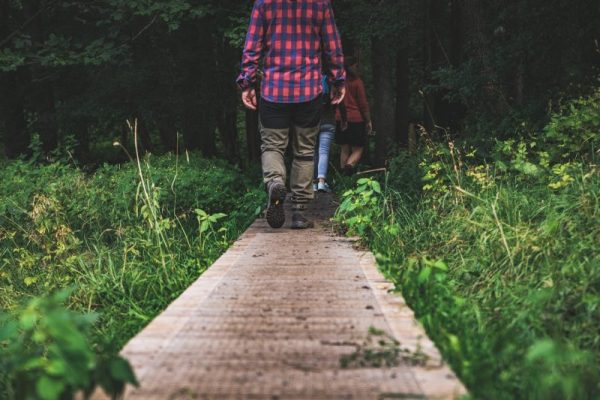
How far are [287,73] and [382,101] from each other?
899 centimetres

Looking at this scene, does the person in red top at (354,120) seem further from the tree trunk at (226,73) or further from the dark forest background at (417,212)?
the tree trunk at (226,73)

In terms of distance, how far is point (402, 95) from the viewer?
16.6 meters

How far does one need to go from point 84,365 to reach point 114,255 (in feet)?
11.9

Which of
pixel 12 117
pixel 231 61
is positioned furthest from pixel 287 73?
pixel 12 117

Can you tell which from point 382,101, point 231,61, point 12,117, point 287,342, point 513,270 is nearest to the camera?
point 287,342

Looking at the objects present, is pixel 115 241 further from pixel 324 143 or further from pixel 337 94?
pixel 324 143

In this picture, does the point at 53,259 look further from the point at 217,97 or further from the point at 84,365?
the point at 217,97

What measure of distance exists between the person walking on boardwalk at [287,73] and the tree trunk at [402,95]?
10310 millimetres

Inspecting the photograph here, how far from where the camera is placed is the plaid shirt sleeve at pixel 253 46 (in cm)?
568

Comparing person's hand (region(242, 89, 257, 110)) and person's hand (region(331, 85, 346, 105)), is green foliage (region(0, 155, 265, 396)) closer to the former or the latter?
person's hand (region(242, 89, 257, 110))

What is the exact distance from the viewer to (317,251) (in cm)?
486

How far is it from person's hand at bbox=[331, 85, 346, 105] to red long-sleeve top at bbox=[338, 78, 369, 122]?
4.00m

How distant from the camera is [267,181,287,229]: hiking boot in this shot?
5.65 meters

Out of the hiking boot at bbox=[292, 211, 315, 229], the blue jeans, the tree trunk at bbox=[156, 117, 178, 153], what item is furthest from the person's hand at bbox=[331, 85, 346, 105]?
the tree trunk at bbox=[156, 117, 178, 153]
